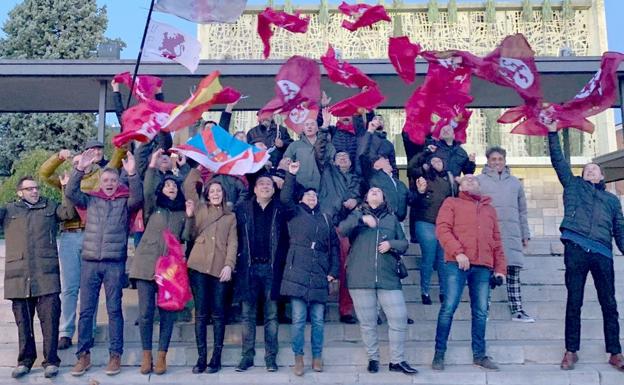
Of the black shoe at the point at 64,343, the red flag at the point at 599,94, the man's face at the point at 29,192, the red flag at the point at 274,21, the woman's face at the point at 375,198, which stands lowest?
the black shoe at the point at 64,343

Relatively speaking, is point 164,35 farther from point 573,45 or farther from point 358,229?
point 573,45

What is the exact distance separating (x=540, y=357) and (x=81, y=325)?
4.62 m

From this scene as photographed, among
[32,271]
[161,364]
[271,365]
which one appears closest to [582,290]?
[271,365]

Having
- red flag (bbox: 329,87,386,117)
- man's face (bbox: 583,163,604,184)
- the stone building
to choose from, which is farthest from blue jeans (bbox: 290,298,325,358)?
the stone building

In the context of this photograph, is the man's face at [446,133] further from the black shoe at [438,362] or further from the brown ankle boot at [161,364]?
the brown ankle boot at [161,364]

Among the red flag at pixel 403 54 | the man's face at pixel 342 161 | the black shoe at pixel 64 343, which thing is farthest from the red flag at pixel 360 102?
the black shoe at pixel 64 343

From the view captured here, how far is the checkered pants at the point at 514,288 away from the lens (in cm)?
766

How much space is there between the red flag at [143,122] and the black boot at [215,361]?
2426 mm

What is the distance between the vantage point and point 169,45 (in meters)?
7.95

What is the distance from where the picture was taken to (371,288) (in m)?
6.57

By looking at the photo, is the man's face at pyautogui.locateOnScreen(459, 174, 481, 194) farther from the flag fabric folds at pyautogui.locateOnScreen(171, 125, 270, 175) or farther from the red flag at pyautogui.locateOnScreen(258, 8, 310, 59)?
the red flag at pyautogui.locateOnScreen(258, 8, 310, 59)

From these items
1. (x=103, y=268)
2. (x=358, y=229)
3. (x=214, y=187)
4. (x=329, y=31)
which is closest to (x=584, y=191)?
(x=358, y=229)

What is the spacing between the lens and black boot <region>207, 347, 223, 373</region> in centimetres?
661

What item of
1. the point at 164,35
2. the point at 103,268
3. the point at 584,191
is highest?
the point at 164,35
